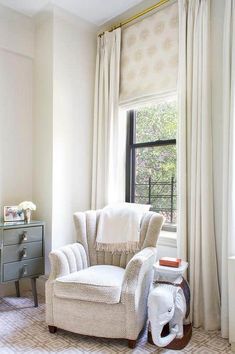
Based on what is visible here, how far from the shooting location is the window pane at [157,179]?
121 inches

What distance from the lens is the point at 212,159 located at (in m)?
2.56

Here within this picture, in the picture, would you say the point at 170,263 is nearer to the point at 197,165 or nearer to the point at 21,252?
the point at 197,165

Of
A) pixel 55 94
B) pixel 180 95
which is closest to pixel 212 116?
pixel 180 95

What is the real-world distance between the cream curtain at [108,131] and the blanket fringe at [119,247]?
65cm

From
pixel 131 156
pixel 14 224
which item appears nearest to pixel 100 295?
pixel 14 224

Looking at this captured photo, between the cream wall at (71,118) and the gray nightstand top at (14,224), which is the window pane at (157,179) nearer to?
the cream wall at (71,118)

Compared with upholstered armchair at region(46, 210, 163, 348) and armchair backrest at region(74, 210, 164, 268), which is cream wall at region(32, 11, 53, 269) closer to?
armchair backrest at region(74, 210, 164, 268)

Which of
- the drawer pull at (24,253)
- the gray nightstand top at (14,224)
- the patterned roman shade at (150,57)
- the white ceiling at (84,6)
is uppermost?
the white ceiling at (84,6)

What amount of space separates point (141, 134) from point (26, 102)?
51.7 inches

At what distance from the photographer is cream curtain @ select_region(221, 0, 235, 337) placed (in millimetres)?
2318

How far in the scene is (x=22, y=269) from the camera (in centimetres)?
283

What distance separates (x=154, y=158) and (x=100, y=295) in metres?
1.57

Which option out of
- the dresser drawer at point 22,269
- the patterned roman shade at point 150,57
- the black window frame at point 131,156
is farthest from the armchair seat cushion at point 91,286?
the patterned roman shade at point 150,57

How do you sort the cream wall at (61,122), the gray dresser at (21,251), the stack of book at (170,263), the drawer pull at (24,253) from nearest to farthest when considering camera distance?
the stack of book at (170,263) → the gray dresser at (21,251) → the drawer pull at (24,253) → the cream wall at (61,122)
